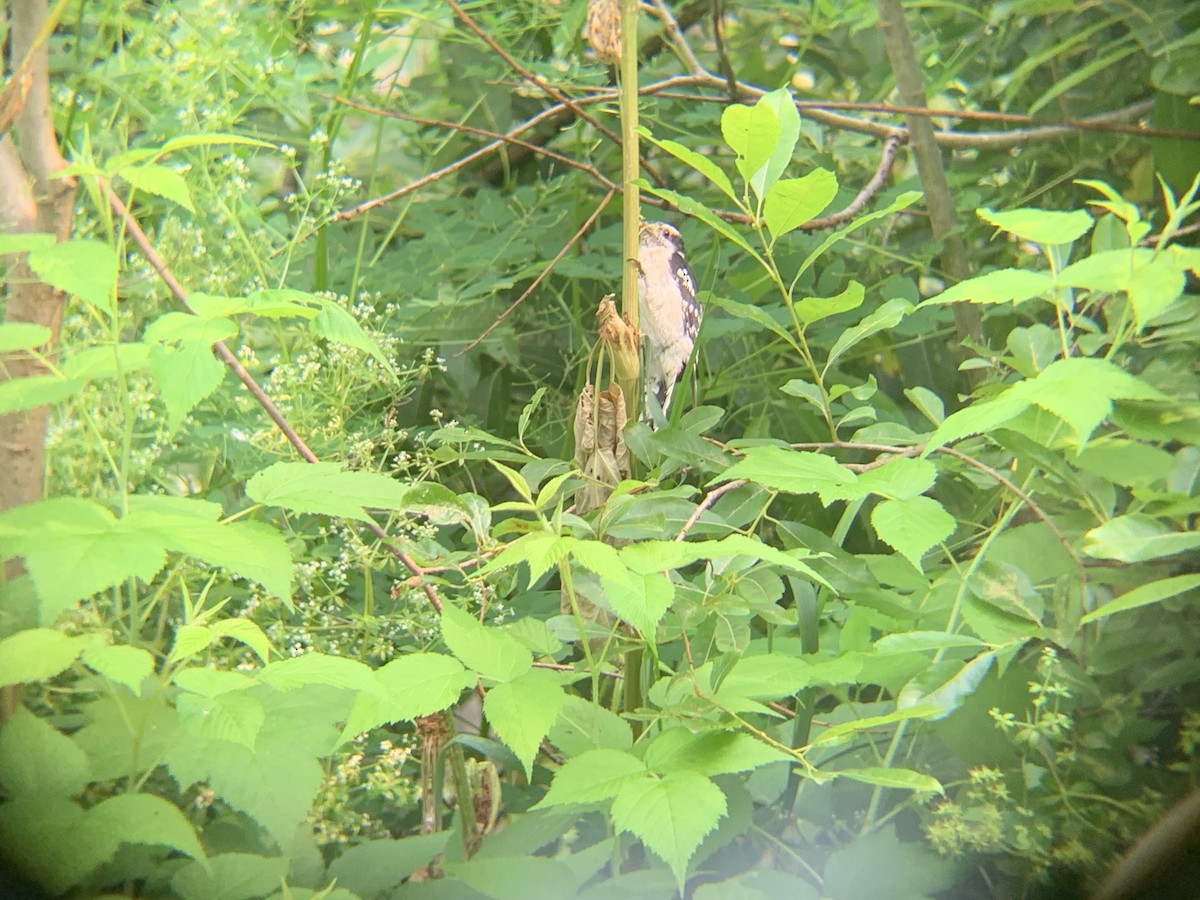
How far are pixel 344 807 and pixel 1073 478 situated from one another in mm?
308

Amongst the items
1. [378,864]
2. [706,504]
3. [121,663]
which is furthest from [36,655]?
[706,504]

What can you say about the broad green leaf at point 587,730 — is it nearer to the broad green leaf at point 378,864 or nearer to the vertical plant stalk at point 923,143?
the broad green leaf at point 378,864

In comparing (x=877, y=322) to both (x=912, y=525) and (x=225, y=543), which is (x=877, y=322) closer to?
(x=912, y=525)

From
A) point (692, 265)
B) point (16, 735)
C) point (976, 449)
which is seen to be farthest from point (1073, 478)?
point (16, 735)

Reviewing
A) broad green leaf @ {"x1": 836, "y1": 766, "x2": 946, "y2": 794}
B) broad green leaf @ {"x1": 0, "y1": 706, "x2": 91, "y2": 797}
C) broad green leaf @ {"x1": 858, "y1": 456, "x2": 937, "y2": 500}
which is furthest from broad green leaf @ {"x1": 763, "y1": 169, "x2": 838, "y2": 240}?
broad green leaf @ {"x1": 0, "y1": 706, "x2": 91, "y2": 797}

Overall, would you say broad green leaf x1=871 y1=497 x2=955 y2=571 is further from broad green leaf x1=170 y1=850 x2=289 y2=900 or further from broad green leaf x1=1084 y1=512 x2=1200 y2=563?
broad green leaf x1=170 y1=850 x2=289 y2=900

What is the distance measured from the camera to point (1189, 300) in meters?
0.40

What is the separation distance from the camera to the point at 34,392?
1.18ft

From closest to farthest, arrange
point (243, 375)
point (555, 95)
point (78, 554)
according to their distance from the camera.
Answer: point (78, 554) < point (243, 375) < point (555, 95)

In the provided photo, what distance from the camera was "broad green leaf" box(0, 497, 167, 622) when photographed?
287 millimetres

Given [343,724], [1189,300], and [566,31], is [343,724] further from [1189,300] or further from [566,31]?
[566,31]

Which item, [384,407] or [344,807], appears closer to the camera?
[344,807]

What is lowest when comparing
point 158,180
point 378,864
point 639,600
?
point 378,864

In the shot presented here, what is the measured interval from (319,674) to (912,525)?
0.67ft
